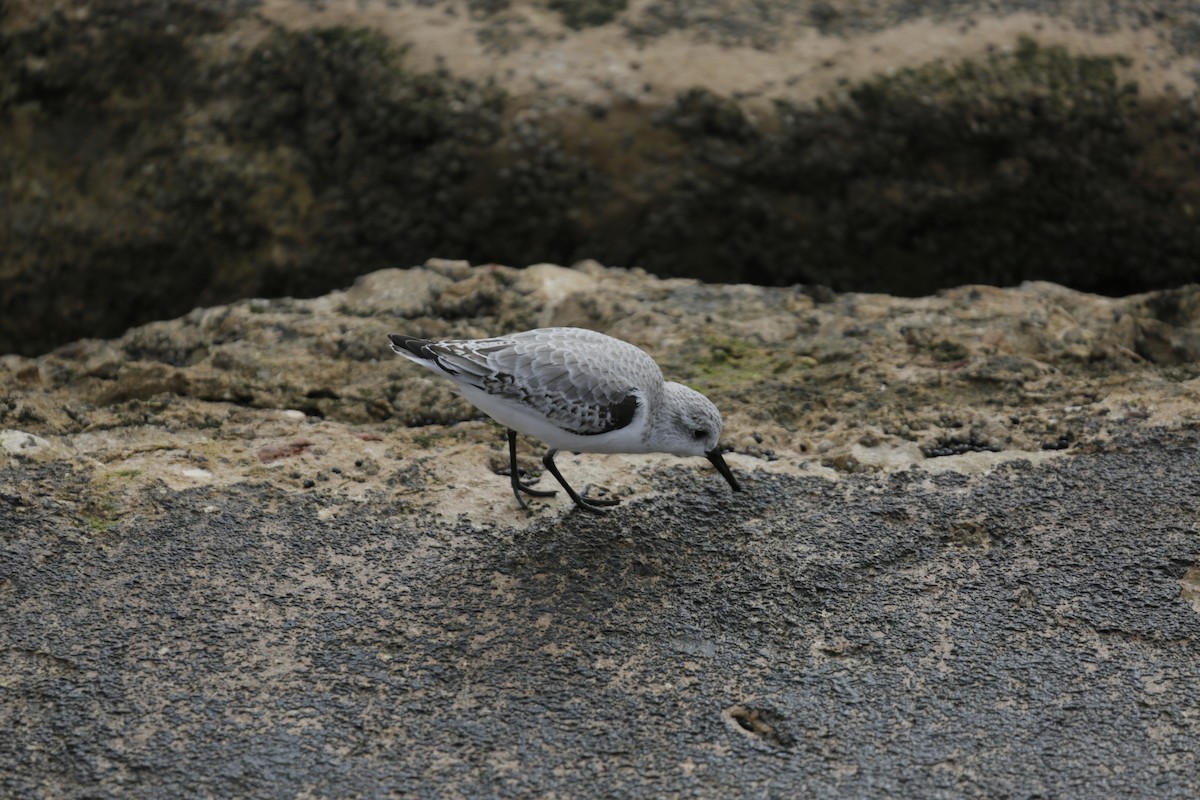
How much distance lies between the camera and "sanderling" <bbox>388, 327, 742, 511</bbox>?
4992mm

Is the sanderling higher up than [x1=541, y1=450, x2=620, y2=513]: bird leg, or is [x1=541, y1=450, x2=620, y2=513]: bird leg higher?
the sanderling

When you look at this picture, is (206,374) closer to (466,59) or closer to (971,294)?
(466,59)

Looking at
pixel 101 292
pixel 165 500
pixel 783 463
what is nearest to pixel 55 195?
pixel 101 292

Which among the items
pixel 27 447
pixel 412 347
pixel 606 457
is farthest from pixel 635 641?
pixel 27 447

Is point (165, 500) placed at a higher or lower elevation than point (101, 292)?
higher

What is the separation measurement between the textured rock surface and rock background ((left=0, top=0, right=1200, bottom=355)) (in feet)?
4.71

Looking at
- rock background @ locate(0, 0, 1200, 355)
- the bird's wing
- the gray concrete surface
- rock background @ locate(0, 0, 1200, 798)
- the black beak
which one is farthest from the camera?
rock background @ locate(0, 0, 1200, 355)

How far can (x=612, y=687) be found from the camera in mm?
4254

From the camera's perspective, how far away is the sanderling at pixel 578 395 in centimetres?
499

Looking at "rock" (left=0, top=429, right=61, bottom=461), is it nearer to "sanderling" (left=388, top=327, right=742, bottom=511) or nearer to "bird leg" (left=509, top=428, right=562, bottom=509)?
"sanderling" (left=388, top=327, right=742, bottom=511)

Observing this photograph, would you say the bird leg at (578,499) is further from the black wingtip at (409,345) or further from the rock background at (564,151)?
the rock background at (564,151)

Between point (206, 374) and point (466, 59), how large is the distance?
3007 millimetres

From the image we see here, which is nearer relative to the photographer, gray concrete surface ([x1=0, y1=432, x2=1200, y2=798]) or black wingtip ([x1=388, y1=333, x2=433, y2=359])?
gray concrete surface ([x1=0, y1=432, x2=1200, y2=798])

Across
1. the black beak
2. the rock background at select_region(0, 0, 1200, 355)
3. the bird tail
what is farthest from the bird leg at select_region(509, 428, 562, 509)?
the rock background at select_region(0, 0, 1200, 355)
